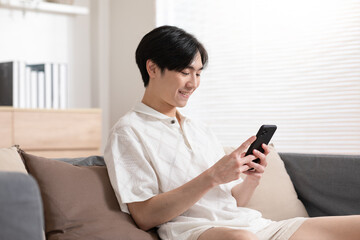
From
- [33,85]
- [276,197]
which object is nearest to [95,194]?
[276,197]

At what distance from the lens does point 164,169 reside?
173 centimetres

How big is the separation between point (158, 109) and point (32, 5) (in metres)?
2.62

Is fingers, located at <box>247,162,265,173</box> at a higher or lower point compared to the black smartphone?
lower

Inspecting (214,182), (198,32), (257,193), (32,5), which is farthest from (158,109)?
(32,5)

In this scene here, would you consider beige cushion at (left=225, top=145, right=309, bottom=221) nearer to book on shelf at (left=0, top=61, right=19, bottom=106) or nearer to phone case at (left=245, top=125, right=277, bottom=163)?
phone case at (left=245, top=125, right=277, bottom=163)

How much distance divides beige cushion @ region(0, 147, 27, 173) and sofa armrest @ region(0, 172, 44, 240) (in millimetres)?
685

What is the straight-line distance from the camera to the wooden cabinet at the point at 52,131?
11.6ft

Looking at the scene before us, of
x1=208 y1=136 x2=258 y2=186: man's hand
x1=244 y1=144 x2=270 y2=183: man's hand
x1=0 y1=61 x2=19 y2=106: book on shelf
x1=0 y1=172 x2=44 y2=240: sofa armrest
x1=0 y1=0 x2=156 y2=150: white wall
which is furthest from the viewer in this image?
x1=0 y1=0 x2=156 y2=150: white wall

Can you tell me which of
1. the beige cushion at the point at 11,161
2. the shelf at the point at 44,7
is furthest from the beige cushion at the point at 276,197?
the shelf at the point at 44,7

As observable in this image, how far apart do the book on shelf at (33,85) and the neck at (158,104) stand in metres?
2.14

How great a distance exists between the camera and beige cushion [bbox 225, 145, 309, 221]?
2107 millimetres

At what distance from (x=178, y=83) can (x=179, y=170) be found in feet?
0.95

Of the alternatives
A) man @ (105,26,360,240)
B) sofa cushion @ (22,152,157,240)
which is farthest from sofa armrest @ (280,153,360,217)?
sofa cushion @ (22,152,157,240)

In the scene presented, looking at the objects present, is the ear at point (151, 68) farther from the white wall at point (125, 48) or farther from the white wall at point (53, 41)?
the white wall at point (53, 41)
